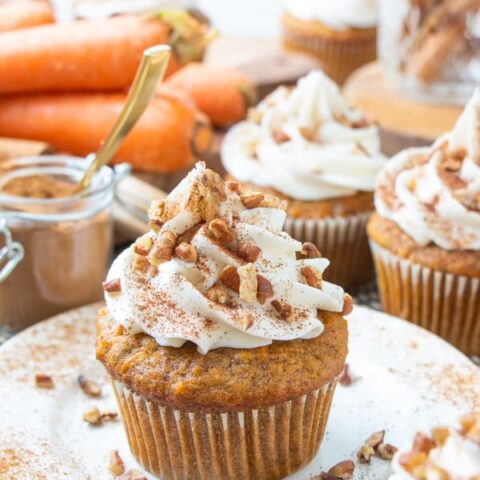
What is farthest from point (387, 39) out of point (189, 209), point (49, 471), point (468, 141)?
point (49, 471)

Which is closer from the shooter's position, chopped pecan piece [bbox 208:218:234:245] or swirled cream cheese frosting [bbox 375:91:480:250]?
chopped pecan piece [bbox 208:218:234:245]

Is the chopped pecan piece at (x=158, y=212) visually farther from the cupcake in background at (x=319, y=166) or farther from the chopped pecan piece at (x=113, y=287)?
the cupcake in background at (x=319, y=166)

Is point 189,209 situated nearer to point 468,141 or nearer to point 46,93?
point 468,141

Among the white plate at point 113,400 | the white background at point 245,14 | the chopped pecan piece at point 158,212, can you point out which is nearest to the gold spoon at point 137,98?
the white plate at point 113,400

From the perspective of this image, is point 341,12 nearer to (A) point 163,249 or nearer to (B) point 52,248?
(B) point 52,248

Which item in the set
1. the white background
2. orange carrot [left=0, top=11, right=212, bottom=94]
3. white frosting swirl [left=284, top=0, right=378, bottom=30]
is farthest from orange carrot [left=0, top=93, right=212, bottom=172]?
the white background

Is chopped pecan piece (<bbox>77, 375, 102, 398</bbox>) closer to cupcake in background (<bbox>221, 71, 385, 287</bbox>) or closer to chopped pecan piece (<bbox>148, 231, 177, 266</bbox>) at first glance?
chopped pecan piece (<bbox>148, 231, 177, 266</bbox>)
